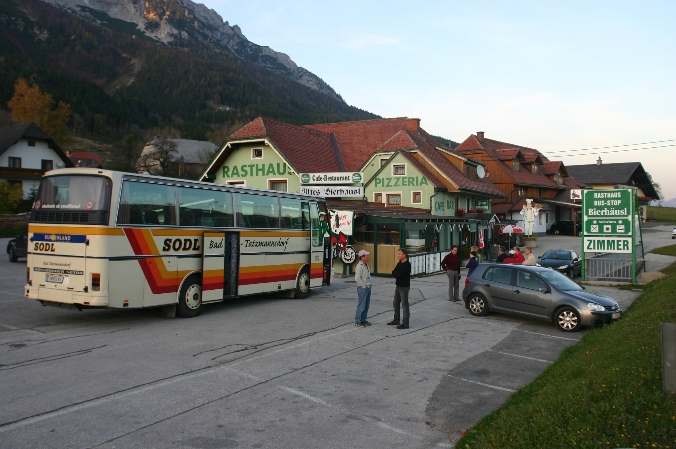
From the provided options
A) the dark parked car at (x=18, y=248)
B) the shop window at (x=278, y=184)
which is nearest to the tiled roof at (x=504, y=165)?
the shop window at (x=278, y=184)

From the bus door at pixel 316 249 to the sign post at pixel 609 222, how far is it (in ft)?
37.0

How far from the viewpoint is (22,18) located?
183500 millimetres

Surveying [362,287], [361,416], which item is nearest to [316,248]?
[362,287]

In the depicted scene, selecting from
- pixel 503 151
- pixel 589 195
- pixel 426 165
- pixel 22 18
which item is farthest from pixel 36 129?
pixel 22 18

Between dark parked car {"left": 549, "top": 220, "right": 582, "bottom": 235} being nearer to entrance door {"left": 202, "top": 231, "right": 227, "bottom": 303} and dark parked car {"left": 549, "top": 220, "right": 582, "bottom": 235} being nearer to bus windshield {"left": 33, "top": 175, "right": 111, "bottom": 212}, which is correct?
entrance door {"left": 202, "top": 231, "right": 227, "bottom": 303}

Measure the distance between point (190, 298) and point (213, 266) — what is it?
1024 millimetres

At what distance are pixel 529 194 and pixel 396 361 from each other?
55.7 m

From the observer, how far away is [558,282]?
563 inches

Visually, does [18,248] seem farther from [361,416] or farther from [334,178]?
[361,416]

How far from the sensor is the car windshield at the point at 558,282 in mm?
14080

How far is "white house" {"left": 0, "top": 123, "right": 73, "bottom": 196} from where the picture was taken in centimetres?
5825

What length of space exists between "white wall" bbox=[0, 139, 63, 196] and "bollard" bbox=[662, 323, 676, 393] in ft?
206

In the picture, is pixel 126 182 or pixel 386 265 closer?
pixel 126 182

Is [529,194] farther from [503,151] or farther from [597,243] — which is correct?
[597,243]
